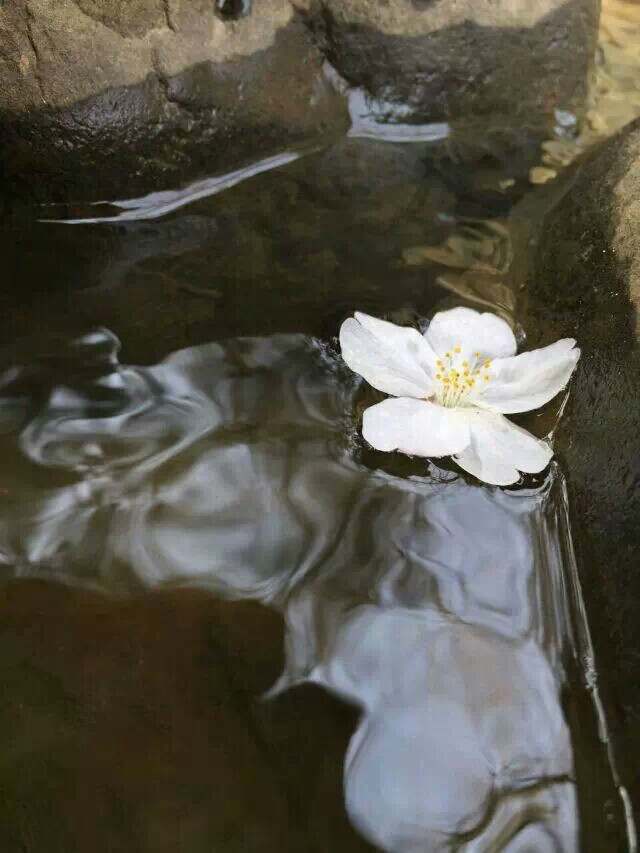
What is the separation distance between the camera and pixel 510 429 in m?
1.48

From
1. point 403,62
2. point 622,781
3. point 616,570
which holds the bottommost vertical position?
point 622,781

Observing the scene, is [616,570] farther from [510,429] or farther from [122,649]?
[122,649]

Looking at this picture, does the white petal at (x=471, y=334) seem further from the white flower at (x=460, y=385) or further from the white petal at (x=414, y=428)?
the white petal at (x=414, y=428)

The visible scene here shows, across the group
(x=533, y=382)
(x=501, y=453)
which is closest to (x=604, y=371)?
(x=533, y=382)

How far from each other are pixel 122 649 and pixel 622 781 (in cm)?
72

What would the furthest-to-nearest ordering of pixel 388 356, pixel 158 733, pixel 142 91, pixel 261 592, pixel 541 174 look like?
pixel 541 174
pixel 142 91
pixel 388 356
pixel 261 592
pixel 158 733

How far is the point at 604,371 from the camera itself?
1.50m

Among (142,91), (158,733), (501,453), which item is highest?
(142,91)

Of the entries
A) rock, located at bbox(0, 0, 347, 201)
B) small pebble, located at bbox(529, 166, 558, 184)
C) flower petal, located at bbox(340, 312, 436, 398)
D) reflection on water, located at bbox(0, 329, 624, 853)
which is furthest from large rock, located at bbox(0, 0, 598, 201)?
flower petal, located at bbox(340, 312, 436, 398)

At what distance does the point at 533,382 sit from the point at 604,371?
12 centimetres

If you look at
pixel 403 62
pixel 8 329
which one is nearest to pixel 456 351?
pixel 8 329

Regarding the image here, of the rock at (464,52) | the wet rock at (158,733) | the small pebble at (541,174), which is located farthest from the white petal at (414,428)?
the rock at (464,52)

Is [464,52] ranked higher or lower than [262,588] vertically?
higher

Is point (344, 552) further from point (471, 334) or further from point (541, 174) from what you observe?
point (541, 174)
